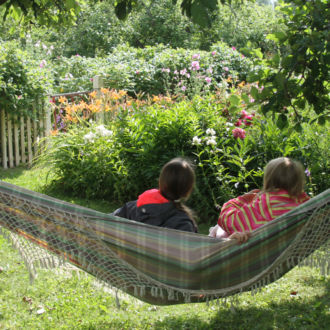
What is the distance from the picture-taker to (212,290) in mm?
2639

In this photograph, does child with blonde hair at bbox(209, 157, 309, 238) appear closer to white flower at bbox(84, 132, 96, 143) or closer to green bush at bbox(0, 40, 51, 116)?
white flower at bbox(84, 132, 96, 143)

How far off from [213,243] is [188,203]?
2.44 m

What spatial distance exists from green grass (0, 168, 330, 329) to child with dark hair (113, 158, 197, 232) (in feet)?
1.75

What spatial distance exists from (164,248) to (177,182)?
475mm

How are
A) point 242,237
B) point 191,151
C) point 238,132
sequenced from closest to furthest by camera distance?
1. point 242,237
2. point 238,132
3. point 191,151

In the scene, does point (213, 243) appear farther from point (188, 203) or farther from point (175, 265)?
point (188, 203)

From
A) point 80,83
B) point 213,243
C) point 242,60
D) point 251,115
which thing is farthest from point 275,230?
point 242,60

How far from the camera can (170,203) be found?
2.84 meters

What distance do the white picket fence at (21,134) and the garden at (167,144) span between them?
0.25 feet

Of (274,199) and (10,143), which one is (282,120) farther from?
(10,143)

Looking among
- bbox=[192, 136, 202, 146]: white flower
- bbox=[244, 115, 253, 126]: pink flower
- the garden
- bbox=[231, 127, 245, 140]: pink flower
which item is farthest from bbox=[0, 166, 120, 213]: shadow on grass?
bbox=[244, 115, 253, 126]: pink flower

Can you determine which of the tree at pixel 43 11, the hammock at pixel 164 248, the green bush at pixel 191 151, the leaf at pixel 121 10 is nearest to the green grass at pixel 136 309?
the hammock at pixel 164 248

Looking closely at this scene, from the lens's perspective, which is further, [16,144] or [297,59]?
[16,144]

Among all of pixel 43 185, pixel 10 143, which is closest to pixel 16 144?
pixel 10 143
